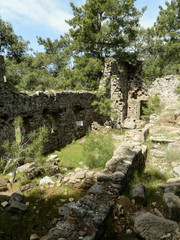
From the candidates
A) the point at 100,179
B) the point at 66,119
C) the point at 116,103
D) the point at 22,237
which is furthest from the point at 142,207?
the point at 116,103

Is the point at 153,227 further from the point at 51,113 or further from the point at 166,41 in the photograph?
the point at 166,41

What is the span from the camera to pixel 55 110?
8516 mm

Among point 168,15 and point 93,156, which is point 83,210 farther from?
point 168,15

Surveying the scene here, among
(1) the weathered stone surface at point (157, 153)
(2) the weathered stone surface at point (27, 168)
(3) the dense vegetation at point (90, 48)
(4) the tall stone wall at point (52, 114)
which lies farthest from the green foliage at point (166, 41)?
(2) the weathered stone surface at point (27, 168)

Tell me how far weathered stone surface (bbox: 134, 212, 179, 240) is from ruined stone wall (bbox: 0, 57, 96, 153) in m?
5.33

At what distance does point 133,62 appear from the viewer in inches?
655

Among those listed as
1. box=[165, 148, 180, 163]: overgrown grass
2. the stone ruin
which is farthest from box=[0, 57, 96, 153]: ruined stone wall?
box=[165, 148, 180, 163]: overgrown grass

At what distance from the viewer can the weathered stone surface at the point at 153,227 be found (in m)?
2.02

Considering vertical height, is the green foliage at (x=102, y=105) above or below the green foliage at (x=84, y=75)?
below

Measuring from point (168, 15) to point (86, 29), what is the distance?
44.3 feet

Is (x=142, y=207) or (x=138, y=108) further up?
(x=138, y=108)

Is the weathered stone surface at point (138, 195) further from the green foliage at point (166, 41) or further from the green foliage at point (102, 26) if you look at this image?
the green foliage at point (166, 41)

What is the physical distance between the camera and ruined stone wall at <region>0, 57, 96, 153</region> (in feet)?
20.0

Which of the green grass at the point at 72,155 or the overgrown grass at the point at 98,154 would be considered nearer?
the overgrown grass at the point at 98,154
